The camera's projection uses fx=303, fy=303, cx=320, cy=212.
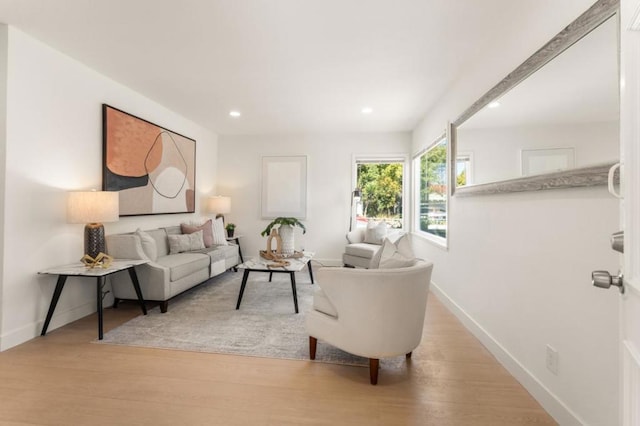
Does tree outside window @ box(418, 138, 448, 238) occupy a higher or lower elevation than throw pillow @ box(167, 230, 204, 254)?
higher

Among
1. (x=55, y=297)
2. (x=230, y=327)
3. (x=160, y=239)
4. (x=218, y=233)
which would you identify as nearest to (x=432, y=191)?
(x=230, y=327)

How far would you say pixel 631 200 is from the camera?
736 mm

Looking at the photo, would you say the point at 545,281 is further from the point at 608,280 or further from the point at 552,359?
the point at 608,280

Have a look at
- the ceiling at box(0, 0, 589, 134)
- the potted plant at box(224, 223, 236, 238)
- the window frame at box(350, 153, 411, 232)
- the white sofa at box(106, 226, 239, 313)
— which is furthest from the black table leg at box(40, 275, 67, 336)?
the window frame at box(350, 153, 411, 232)

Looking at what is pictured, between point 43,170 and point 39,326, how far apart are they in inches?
53.0

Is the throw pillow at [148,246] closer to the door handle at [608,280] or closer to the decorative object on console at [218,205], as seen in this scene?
the decorative object on console at [218,205]

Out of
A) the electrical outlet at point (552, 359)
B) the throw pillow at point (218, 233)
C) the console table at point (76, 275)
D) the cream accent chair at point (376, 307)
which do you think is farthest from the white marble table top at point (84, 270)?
the electrical outlet at point (552, 359)

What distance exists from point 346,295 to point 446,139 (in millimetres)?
2426

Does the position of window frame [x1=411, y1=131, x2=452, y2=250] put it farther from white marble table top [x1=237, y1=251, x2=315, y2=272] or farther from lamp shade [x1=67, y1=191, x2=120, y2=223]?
lamp shade [x1=67, y1=191, x2=120, y2=223]

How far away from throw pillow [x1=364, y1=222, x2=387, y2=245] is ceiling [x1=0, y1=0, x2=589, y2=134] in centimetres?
213

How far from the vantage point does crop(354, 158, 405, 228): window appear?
5746 millimetres

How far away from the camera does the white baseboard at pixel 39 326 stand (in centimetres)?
236

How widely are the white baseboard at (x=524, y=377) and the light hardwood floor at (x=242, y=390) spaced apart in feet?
0.17

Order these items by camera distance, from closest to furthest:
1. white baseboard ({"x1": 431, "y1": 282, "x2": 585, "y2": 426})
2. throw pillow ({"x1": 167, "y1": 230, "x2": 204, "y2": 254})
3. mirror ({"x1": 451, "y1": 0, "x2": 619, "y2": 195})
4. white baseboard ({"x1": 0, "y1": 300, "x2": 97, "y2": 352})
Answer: mirror ({"x1": 451, "y1": 0, "x2": 619, "y2": 195}) → white baseboard ({"x1": 431, "y1": 282, "x2": 585, "y2": 426}) → white baseboard ({"x1": 0, "y1": 300, "x2": 97, "y2": 352}) → throw pillow ({"x1": 167, "y1": 230, "x2": 204, "y2": 254})
